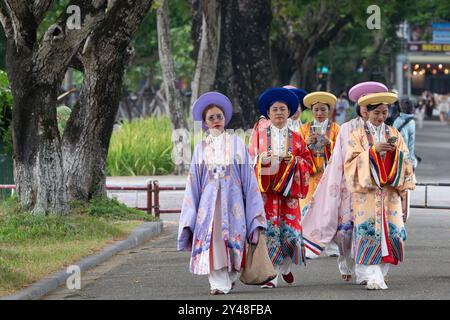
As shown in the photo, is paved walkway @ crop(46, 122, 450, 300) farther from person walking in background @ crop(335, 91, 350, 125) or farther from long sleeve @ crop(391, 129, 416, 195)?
person walking in background @ crop(335, 91, 350, 125)

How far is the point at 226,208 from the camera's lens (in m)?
12.2

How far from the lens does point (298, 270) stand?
14328 millimetres

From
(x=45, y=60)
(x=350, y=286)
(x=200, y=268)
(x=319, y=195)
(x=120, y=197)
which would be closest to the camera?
(x=200, y=268)

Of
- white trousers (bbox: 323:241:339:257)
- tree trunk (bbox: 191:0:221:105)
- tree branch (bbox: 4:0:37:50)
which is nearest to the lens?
white trousers (bbox: 323:241:339:257)

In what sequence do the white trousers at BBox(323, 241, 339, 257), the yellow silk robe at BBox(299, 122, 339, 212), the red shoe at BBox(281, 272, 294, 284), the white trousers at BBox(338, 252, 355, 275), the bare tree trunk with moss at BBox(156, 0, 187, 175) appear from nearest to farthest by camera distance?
A: the red shoe at BBox(281, 272, 294, 284)
the white trousers at BBox(338, 252, 355, 275)
the white trousers at BBox(323, 241, 339, 257)
the yellow silk robe at BBox(299, 122, 339, 212)
the bare tree trunk with moss at BBox(156, 0, 187, 175)

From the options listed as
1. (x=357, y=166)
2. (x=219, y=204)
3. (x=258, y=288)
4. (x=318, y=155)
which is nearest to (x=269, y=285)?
(x=258, y=288)

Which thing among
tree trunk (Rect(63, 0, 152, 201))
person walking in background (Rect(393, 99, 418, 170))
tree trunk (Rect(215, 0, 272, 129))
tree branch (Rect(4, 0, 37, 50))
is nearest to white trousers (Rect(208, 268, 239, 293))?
tree branch (Rect(4, 0, 37, 50))

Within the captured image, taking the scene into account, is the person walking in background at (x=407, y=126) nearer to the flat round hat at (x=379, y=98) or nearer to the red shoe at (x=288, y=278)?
the flat round hat at (x=379, y=98)

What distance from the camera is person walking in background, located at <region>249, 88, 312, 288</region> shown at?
13.0m

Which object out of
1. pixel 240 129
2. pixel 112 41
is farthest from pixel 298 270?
pixel 240 129

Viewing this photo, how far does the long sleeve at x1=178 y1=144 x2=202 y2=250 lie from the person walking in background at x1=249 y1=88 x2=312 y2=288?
803 millimetres

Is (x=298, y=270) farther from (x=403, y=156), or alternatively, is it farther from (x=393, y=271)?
(x=403, y=156)

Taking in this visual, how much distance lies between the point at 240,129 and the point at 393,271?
18.2 metres
